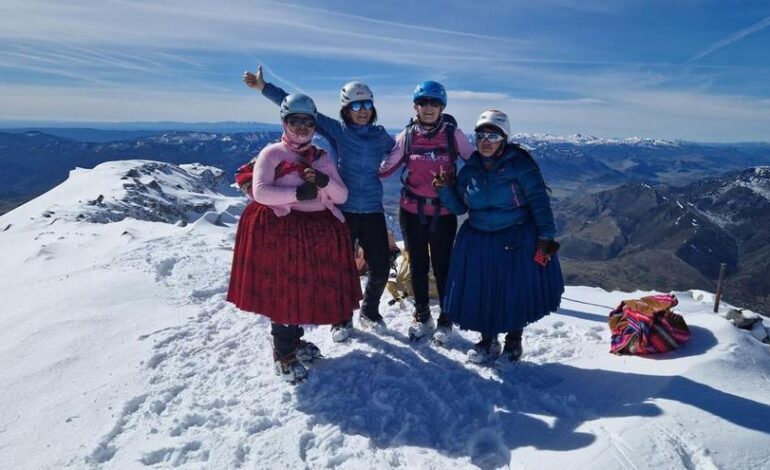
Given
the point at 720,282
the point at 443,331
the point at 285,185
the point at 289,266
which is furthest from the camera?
the point at 720,282

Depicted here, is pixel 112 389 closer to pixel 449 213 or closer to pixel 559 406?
pixel 449 213

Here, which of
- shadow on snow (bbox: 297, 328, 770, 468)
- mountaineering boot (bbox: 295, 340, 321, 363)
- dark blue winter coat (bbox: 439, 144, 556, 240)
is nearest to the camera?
shadow on snow (bbox: 297, 328, 770, 468)

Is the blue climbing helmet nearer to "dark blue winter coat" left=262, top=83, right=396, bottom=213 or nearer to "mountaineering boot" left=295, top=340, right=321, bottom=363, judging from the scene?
"dark blue winter coat" left=262, top=83, right=396, bottom=213

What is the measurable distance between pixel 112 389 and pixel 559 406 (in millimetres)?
4693

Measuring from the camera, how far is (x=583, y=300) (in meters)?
8.97

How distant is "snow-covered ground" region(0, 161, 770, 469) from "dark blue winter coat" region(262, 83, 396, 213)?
6.49ft

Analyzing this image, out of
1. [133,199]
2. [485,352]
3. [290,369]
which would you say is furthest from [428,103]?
[133,199]

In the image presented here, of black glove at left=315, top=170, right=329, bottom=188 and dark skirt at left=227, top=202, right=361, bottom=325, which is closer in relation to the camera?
black glove at left=315, top=170, right=329, bottom=188

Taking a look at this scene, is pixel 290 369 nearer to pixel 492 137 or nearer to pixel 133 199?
pixel 492 137

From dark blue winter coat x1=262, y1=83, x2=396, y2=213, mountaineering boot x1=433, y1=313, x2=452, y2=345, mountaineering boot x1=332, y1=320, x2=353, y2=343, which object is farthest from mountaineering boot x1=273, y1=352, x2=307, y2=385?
dark blue winter coat x1=262, y1=83, x2=396, y2=213

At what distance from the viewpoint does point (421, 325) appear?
6320mm

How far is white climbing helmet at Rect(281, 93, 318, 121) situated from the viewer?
4.83 m

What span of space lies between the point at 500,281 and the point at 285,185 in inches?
103

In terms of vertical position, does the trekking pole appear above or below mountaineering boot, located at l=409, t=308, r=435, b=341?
above
